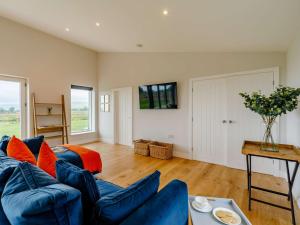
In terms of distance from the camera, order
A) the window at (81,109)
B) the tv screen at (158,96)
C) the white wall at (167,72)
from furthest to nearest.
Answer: the window at (81,109), the tv screen at (158,96), the white wall at (167,72)

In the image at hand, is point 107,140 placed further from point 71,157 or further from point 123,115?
point 71,157

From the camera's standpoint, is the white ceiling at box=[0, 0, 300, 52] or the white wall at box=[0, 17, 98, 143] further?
the white wall at box=[0, 17, 98, 143]

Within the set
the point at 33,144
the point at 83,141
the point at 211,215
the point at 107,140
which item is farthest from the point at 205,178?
the point at 83,141

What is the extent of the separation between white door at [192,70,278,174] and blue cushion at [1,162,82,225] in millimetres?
3290

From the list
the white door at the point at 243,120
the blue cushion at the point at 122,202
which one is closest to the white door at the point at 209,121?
the white door at the point at 243,120

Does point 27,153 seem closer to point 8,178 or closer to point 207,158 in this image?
point 8,178

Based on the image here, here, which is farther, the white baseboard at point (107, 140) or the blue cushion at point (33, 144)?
the white baseboard at point (107, 140)

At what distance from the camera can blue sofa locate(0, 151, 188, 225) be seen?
69 centimetres

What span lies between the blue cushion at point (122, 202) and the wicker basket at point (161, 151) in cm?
286

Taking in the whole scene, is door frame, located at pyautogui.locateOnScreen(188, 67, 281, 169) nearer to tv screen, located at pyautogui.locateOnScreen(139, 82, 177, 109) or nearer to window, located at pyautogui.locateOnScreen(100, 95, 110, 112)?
tv screen, located at pyautogui.locateOnScreen(139, 82, 177, 109)

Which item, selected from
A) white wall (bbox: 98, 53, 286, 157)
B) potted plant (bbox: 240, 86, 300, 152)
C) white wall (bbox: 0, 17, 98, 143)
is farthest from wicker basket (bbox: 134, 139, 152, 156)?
potted plant (bbox: 240, 86, 300, 152)

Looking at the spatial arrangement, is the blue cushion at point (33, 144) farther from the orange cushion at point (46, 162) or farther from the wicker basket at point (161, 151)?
the wicker basket at point (161, 151)

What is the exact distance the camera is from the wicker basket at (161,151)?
3910 mm

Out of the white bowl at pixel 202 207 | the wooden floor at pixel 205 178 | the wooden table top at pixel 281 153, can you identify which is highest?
the wooden table top at pixel 281 153
